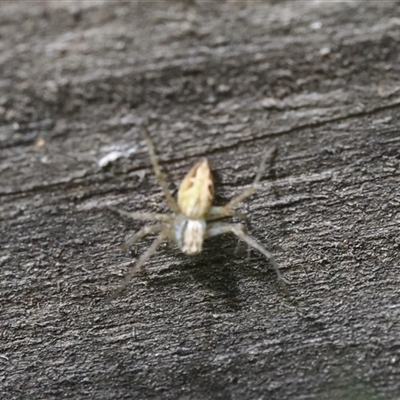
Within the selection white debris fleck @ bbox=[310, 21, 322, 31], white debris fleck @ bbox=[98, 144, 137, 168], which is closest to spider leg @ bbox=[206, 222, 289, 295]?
white debris fleck @ bbox=[98, 144, 137, 168]

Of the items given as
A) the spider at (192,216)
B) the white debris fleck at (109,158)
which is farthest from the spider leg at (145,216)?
the white debris fleck at (109,158)

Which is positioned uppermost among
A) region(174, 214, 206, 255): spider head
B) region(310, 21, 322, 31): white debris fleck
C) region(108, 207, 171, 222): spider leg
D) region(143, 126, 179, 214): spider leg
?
region(310, 21, 322, 31): white debris fleck

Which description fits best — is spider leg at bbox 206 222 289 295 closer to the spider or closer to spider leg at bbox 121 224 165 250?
the spider

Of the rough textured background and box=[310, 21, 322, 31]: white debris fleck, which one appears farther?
box=[310, 21, 322, 31]: white debris fleck

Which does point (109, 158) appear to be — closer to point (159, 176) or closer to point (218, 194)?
point (159, 176)

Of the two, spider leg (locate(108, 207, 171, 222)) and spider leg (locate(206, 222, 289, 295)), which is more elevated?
spider leg (locate(108, 207, 171, 222))

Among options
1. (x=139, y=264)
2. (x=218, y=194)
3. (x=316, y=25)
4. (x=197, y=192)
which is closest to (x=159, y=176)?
(x=197, y=192)
